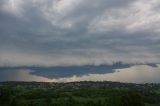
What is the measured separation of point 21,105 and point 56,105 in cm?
1814

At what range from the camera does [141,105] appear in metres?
159

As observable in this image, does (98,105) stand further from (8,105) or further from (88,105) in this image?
(8,105)

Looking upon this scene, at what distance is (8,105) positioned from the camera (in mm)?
173000

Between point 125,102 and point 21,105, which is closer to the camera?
point 125,102

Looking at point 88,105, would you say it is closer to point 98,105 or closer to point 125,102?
point 98,105

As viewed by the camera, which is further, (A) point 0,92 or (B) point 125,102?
(A) point 0,92

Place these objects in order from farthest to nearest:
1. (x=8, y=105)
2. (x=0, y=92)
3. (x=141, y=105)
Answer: (x=0, y=92) → (x=8, y=105) → (x=141, y=105)

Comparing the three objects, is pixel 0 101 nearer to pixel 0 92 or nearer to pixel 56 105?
pixel 0 92

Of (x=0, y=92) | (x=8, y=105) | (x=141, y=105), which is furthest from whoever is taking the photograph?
(x=0, y=92)

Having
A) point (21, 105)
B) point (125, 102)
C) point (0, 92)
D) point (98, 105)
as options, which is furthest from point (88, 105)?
point (0, 92)

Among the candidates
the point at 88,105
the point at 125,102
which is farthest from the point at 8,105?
the point at 125,102

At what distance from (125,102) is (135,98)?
533 cm

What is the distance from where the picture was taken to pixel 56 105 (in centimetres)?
18175

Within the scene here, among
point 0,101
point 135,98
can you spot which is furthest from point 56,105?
point 135,98
